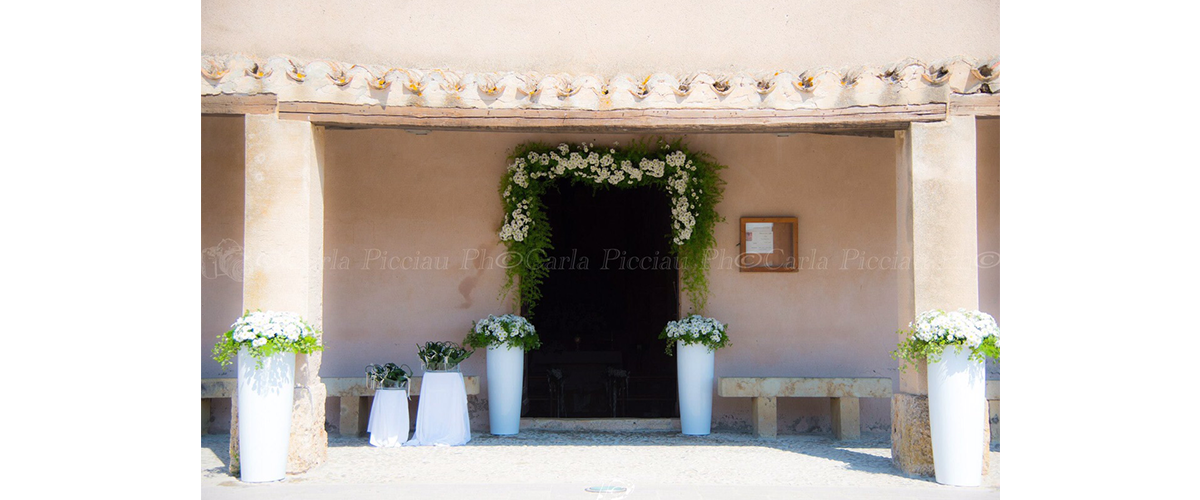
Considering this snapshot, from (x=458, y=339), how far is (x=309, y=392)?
2136 millimetres

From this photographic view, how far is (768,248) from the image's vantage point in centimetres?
798

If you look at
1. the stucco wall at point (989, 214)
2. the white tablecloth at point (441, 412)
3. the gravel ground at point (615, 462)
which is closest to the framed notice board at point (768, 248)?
the gravel ground at point (615, 462)

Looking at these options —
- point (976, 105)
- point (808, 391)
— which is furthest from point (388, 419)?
point (976, 105)

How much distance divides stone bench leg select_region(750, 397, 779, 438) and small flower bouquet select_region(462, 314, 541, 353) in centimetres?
206

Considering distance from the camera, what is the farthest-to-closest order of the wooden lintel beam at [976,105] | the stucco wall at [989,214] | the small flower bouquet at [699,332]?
the stucco wall at [989,214] → the small flower bouquet at [699,332] → the wooden lintel beam at [976,105]

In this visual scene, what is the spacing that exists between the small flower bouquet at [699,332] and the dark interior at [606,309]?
0.52 meters

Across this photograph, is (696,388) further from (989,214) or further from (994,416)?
(989,214)

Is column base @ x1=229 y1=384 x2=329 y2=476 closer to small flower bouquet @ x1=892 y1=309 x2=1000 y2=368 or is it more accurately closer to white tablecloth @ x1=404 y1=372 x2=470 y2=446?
white tablecloth @ x1=404 y1=372 x2=470 y2=446

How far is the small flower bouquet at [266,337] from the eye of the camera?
5500mm

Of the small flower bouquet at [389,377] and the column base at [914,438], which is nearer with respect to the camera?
the column base at [914,438]

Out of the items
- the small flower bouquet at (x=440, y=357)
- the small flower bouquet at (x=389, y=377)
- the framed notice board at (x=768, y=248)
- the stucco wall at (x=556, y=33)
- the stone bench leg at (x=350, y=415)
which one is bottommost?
the stone bench leg at (x=350, y=415)

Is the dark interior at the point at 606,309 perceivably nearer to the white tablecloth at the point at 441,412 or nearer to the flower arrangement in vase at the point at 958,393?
the white tablecloth at the point at 441,412

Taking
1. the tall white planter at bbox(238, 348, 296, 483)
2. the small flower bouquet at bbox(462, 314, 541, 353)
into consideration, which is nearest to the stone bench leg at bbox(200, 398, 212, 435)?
the tall white planter at bbox(238, 348, 296, 483)
